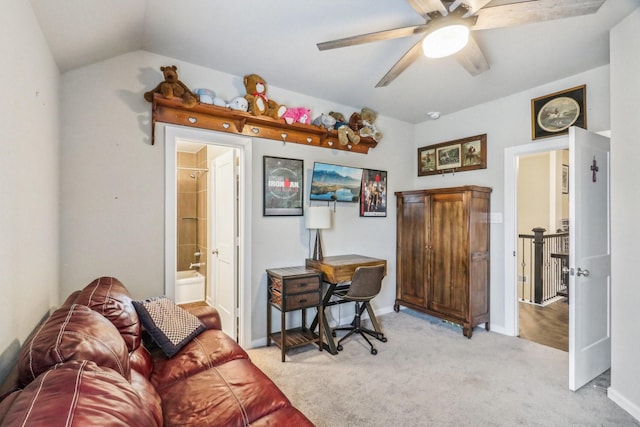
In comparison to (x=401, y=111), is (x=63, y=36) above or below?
below

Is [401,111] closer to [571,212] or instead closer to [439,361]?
[571,212]

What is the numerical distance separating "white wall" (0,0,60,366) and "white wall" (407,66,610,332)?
415cm

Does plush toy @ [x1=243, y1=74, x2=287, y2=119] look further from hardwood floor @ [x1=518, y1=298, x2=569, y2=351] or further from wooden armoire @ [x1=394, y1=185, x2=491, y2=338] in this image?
hardwood floor @ [x1=518, y1=298, x2=569, y2=351]

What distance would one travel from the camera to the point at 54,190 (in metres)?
2.03

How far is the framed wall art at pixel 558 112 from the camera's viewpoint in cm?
290

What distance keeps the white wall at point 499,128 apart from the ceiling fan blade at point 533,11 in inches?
67.1

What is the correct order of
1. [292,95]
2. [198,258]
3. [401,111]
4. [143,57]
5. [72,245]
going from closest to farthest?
[72,245], [143,57], [292,95], [401,111], [198,258]

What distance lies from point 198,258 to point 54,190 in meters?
3.02

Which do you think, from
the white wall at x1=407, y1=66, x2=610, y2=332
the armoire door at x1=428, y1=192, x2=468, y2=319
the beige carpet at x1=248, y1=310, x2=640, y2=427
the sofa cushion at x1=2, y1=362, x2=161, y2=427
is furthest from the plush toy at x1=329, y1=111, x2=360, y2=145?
Answer: the sofa cushion at x1=2, y1=362, x2=161, y2=427

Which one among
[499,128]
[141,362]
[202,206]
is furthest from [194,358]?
[499,128]

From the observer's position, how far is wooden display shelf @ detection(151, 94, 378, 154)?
2.56 metres

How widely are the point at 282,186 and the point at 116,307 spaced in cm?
193

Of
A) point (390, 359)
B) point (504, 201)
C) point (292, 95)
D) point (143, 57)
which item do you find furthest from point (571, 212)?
point (143, 57)

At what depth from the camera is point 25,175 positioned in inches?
57.8
